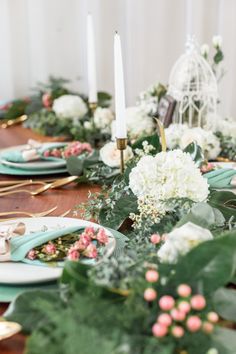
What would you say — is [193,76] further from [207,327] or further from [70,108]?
[207,327]

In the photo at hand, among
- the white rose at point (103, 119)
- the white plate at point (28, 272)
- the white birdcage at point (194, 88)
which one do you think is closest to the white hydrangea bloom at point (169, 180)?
the white plate at point (28, 272)

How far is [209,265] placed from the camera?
2.23ft

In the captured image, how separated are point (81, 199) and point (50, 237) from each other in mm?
408

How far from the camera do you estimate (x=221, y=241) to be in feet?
2.25

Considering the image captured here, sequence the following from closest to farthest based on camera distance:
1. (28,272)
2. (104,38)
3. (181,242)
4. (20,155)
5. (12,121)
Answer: (181,242)
(28,272)
(20,155)
(12,121)
(104,38)

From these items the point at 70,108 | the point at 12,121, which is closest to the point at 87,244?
the point at 70,108

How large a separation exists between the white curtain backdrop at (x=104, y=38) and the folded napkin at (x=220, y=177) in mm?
1666

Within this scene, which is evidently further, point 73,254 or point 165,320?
point 73,254

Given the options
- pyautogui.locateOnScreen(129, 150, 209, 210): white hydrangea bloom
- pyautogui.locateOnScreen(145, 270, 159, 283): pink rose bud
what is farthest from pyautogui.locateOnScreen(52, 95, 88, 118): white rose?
pyautogui.locateOnScreen(145, 270, 159, 283): pink rose bud

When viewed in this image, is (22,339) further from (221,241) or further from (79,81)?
(79,81)

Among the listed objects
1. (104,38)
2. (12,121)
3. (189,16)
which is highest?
(189,16)

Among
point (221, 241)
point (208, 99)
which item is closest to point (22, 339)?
point (221, 241)

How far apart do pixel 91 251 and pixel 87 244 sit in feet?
0.09

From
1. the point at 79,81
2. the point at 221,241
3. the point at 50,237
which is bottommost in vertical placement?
the point at 79,81
